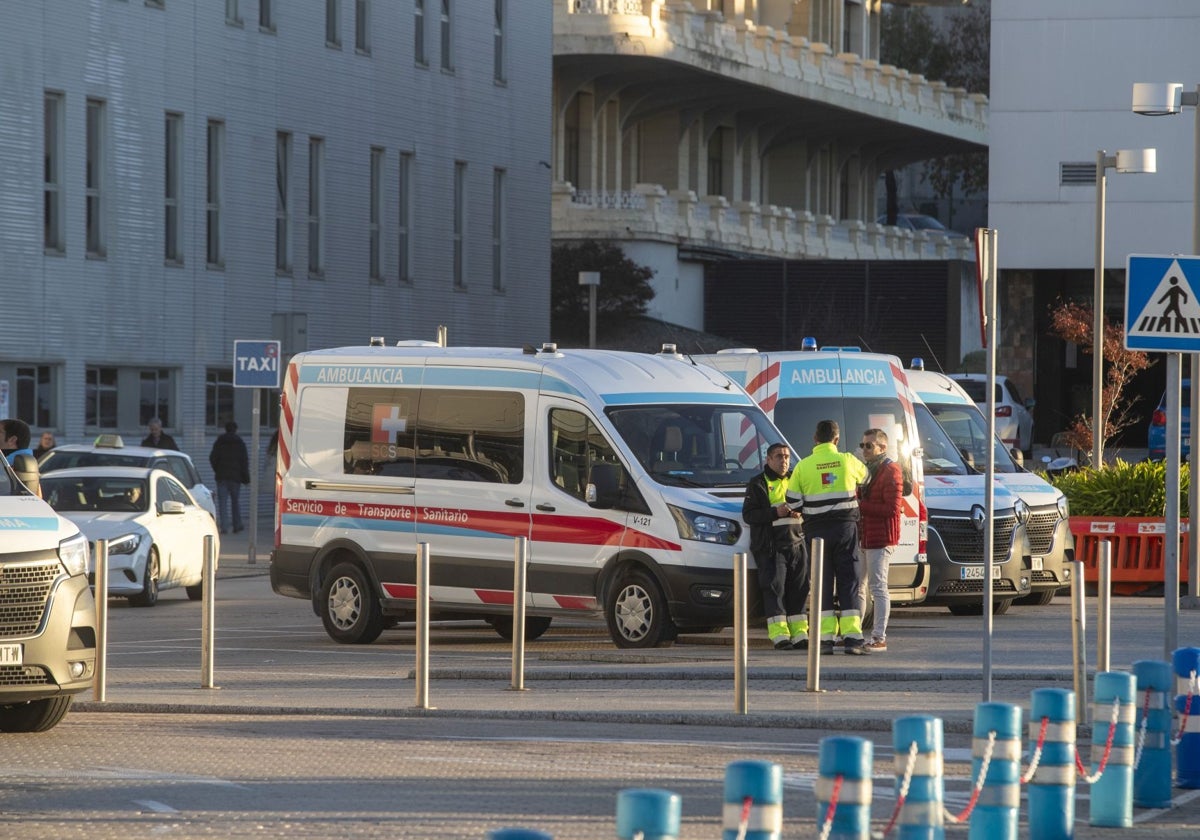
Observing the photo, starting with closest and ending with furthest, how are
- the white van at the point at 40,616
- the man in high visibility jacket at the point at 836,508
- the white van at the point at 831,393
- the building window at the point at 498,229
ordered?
the white van at the point at 40,616
the man in high visibility jacket at the point at 836,508
the white van at the point at 831,393
the building window at the point at 498,229

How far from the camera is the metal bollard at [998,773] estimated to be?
888 centimetres

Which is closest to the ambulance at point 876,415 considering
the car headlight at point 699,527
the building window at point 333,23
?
the car headlight at point 699,527

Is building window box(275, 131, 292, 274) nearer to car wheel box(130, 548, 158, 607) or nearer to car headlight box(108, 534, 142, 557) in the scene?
car wheel box(130, 548, 158, 607)

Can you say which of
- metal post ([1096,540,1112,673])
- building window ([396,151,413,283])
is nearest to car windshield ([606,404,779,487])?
metal post ([1096,540,1112,673])

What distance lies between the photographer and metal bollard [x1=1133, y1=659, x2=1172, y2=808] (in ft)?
35.5

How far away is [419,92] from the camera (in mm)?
50969

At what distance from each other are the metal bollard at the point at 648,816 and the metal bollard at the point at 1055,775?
359 centimetres

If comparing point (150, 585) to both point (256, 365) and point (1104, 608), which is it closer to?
point (256, 365)

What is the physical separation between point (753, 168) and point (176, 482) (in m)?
44.6

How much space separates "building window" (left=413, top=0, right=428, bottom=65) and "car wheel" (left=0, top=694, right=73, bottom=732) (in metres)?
38.2

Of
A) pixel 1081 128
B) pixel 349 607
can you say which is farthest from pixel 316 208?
pixel 349 607

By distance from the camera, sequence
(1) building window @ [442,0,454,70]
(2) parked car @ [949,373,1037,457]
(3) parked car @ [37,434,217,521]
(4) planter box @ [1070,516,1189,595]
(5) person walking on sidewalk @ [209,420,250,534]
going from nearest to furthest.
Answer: (4) planter box @ [1070,516,1189,595] < (3) parked car @ [37,434,217,521] < (5) person walking on sidewalk @ [209,420,250,534] < (2) parked car @ [949,373,1037,457] < (1) building window @ [442,0,454,70]

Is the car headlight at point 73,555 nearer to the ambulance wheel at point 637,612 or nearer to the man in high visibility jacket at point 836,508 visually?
the ambulance wheel at point 637,612

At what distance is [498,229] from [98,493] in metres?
29.8
